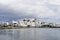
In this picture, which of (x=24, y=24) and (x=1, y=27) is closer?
(x=1, y=27)

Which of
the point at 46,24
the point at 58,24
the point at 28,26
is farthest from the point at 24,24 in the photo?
the point at 58,24

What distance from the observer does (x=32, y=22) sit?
164m

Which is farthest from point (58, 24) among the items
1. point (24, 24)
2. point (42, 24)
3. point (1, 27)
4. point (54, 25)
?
point (1, 27)

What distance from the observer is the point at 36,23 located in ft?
545

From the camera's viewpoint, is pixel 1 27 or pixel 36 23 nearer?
pixel 1 27

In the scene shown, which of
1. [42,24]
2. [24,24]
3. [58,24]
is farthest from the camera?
[58,24]

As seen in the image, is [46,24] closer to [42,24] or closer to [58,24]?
[42,24]

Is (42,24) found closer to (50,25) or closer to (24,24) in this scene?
(50,25)

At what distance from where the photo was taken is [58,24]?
173250 mm

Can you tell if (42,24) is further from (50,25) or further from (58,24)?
(58,24)

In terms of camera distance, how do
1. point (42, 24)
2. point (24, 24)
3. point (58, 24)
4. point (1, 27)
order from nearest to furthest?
point (1, 27) < point (24, 24) < point (42, 24) < point (58, 24)

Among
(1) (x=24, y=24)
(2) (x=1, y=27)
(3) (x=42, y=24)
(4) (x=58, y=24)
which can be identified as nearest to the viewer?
(2) (x=1, y=27)

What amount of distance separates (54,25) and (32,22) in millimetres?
19464

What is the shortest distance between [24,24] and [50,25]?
84.4ft
